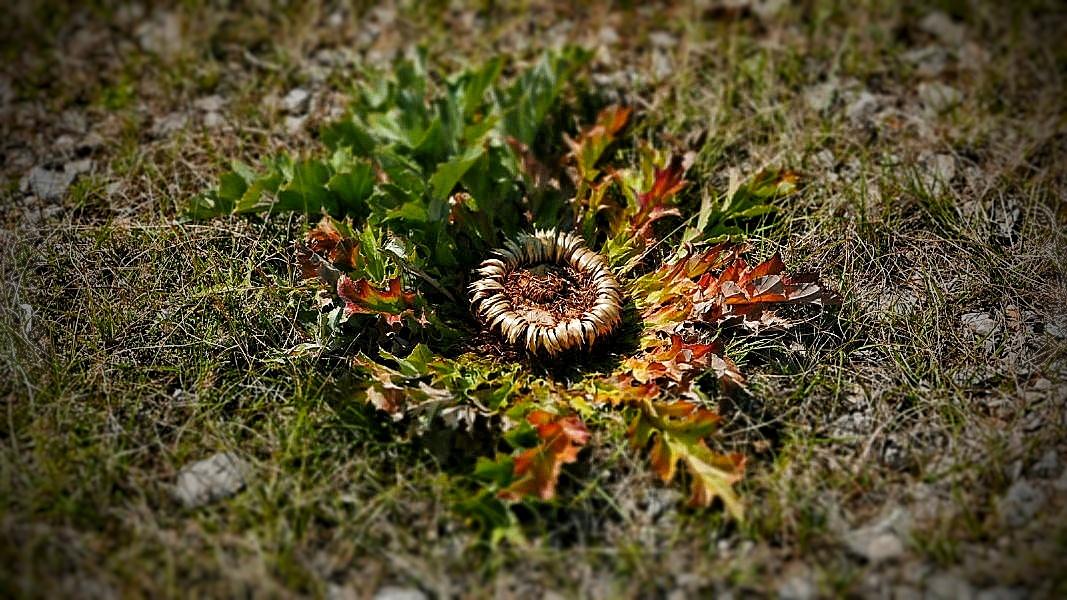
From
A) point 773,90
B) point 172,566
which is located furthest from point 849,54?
point 172,566

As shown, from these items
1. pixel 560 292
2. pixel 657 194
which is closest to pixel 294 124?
pixel 560 292

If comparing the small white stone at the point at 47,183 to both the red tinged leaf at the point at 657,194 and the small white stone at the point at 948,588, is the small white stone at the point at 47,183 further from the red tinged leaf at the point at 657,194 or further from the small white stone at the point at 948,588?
the small white stone at the point at 948,588

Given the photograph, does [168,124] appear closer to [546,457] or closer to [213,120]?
[213,120]

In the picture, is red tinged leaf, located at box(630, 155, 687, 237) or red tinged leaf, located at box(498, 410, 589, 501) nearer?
red tinged leaf, located at box(498, 410, 589, 501)

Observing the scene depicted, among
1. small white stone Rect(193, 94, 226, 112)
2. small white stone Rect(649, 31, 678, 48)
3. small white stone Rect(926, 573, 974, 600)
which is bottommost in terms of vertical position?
small white stone Rect(926, 573, 974, 600)

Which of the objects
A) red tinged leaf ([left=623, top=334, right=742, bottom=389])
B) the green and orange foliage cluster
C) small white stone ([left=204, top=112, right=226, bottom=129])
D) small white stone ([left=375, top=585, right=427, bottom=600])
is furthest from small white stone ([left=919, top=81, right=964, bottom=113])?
small white stone ([left=204, top=112, right=226, bottom=129])

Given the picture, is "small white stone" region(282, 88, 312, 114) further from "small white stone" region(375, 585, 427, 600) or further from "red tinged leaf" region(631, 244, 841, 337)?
"small white stone" region(375, 585, 427, 600)

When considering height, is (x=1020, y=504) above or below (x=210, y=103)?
below
